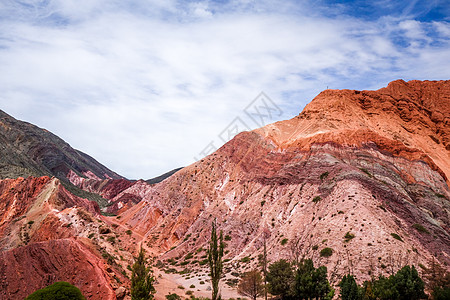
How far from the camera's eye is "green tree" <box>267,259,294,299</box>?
34.7 metres

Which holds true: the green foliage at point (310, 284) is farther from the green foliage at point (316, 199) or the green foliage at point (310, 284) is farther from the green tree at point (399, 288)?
the green foliage at point (316, 199)

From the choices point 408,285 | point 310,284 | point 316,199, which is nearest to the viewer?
point 408,285

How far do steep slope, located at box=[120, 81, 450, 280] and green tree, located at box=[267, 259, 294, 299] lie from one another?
20.4 feet

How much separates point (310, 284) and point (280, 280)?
461cm

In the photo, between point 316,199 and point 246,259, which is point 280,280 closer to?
point 246,259

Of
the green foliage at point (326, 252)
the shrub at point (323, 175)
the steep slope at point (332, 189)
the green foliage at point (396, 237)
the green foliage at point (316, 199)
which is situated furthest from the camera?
the shrub at point (323, 175)

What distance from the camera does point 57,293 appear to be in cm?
1855

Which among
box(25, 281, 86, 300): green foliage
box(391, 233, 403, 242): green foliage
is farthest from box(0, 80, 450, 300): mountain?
box(25, 281, 86, 300): green foliage

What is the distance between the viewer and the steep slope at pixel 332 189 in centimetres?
4288

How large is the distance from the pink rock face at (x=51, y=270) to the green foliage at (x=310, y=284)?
16950mm

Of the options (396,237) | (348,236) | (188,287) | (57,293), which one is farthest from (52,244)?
(396,237)

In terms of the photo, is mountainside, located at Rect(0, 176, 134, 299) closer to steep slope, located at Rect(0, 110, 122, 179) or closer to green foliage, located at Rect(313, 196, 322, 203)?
green foliage, located at Rect(313, 196, 322, 203)

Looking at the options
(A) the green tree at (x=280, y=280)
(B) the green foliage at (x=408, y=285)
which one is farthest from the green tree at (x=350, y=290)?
(A) the green tree at (x=280, y=280)

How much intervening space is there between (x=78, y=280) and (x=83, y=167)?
147 meters
